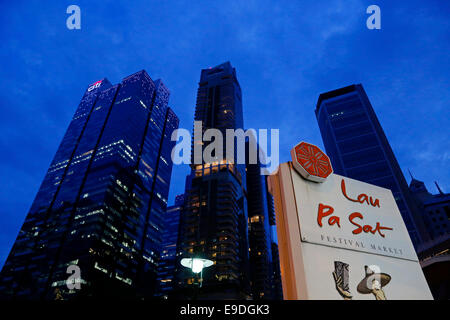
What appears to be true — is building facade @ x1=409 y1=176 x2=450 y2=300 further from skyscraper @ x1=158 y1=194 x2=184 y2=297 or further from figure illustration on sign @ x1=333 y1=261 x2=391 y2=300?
skyscraper @ x1=158 y1=194 x2=184 y2=297

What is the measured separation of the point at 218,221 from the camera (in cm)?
10681

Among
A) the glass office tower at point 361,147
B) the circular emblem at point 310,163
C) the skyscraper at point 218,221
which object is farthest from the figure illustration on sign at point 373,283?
the glass office tower at point 361,147

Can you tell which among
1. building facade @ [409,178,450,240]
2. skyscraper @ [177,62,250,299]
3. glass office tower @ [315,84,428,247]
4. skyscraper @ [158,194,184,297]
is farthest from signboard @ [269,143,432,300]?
skyscraper @ [158,194,184,297]

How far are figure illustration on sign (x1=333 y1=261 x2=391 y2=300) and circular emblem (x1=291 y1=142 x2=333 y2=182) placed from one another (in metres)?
2.90

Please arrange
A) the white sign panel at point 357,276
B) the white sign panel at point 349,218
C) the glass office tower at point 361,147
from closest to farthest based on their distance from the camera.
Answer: the white sign panel at point 357,276, the white sign panel at point 349,218, the glass office tower at point 361,147

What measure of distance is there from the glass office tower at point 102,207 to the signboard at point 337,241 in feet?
349

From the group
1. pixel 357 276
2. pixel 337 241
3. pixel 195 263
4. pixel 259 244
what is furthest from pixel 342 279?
pixel 259 244

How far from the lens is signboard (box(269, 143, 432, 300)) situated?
7.88 meters

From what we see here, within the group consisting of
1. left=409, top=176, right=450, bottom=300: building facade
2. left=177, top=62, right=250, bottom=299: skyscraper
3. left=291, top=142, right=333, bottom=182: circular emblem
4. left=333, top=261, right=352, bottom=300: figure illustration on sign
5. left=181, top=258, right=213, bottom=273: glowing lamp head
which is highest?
left=177, top=62, right=250, bottom=299: skyscraper

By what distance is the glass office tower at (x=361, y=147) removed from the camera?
349 ft

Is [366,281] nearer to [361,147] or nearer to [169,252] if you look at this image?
[361,147]

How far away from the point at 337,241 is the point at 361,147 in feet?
434

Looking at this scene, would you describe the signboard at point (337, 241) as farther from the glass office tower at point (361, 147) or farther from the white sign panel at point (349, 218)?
the glass office tower at point (361, 147)
